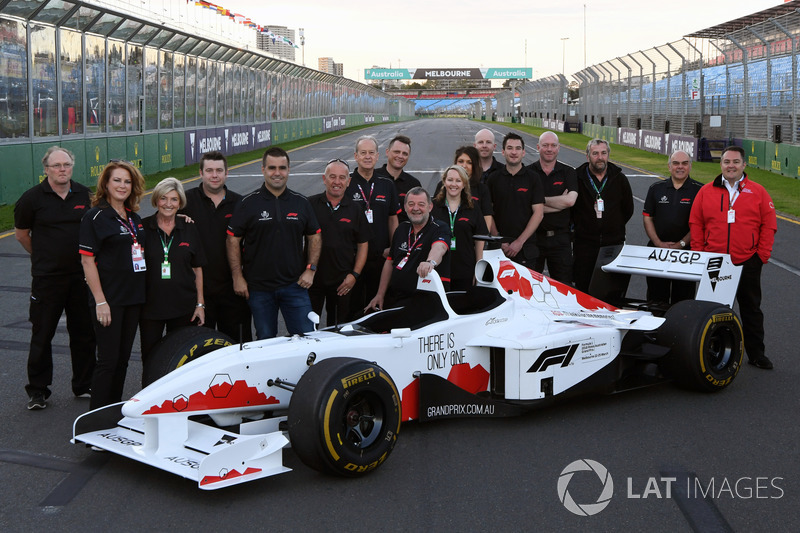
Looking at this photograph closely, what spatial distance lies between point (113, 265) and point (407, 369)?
2.04 m

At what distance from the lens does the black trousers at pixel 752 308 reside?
7.53m

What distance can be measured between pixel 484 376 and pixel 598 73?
45.5 meters

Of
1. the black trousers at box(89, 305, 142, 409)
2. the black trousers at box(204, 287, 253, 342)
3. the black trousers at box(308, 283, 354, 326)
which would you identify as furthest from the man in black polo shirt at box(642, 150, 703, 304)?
the black trousers at box(89, 305, 142, 409)

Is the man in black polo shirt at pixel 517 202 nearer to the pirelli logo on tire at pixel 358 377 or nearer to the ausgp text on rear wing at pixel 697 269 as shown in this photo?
the ausgp text on rear wing at pixel 697 269

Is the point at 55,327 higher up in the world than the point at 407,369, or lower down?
higher up

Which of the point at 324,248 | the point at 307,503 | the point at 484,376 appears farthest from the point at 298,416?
the point at 324,248

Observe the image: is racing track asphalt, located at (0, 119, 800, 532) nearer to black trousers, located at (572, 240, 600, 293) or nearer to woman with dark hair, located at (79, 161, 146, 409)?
woman with dark hair, located at (79, 161, 146, 409)

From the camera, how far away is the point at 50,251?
20.3ft

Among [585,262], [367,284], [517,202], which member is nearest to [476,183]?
[517,202]

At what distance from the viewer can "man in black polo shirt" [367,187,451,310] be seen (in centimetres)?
655

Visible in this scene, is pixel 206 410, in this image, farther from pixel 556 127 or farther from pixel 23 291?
pixel 556 127

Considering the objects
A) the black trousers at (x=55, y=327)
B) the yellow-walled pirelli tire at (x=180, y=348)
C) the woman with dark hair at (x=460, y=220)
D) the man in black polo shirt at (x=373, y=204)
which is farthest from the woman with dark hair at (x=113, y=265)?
the woman with dark hair at (x=460, y=220)

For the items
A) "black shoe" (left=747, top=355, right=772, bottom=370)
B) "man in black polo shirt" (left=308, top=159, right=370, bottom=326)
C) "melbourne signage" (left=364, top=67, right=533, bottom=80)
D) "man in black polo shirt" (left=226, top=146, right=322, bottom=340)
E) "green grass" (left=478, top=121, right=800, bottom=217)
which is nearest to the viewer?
"man in black polo shirt" (left=226, top=146, right=322, bottom=340)

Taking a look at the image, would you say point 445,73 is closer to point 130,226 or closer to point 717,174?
point 717,174
